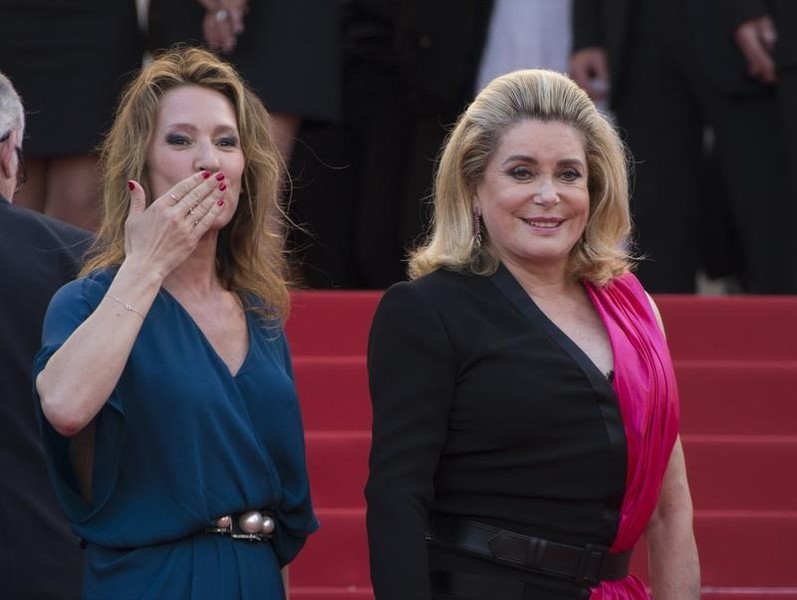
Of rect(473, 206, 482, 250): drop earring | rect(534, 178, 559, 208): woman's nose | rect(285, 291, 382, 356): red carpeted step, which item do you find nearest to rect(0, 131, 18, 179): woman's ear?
rect(473, 206, 482, 250): drop earring

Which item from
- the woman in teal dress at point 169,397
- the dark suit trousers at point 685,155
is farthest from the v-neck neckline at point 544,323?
the dark suit trousers at point 685,155

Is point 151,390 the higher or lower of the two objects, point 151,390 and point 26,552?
the higher

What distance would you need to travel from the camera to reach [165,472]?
12.5 ft

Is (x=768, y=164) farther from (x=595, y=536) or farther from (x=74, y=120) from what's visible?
(x=595, y=536)

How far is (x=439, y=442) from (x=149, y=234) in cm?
67

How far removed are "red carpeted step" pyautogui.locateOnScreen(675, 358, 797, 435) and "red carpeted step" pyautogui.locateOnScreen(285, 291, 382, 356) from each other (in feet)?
3.25

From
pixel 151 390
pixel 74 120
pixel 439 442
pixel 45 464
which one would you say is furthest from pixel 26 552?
pixel 74 120

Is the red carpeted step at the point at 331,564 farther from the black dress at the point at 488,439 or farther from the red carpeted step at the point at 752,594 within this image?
the black dress at the point at 488,439

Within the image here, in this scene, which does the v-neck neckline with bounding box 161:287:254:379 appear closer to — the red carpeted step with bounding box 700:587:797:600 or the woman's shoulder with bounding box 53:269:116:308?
the woman's shoulder with bounding box 53:269:116:308

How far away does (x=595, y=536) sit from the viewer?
3.84m

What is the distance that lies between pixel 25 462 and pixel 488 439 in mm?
1086

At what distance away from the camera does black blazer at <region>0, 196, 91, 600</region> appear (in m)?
4.26

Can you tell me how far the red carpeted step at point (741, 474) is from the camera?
5750 millimetres

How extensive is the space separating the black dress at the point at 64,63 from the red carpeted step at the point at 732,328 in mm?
1891
